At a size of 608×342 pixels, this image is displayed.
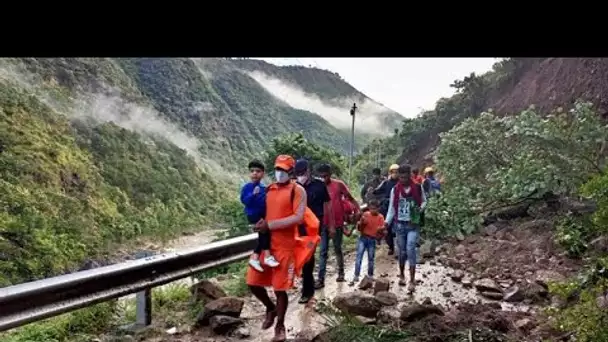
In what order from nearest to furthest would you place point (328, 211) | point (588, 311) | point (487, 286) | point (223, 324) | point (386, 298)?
point (588, 311), point (223, 324), point (386, 298), point (328, 211), point (487, 286)

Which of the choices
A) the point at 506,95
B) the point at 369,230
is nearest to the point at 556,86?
the point at 506,95

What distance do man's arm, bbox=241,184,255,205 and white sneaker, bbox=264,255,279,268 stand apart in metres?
0.55

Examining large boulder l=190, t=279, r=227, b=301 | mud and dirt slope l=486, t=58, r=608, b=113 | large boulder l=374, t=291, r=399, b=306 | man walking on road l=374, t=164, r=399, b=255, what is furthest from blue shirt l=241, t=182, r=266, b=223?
mud and dirt slope l=486, t=58, r=608, b=113

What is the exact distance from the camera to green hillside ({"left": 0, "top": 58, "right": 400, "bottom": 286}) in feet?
65.4

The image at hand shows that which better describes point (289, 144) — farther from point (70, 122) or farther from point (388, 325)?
point (70, 122)

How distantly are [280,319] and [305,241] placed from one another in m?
0.74

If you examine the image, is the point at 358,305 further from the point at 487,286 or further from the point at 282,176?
the point at 487,286

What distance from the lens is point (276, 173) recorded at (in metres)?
5.59

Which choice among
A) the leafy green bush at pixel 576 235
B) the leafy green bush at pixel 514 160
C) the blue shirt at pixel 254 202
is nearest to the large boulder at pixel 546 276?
the leafy green bush at pixel 576 235

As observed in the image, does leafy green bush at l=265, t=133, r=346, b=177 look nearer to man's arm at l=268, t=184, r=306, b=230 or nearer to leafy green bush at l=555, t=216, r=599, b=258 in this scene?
leafy green bush at l=555, t=216, r=599, b=258

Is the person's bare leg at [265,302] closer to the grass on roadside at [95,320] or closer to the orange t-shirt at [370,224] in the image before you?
the grass on roadside at [95,320]

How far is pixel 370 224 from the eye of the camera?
8.43 m
